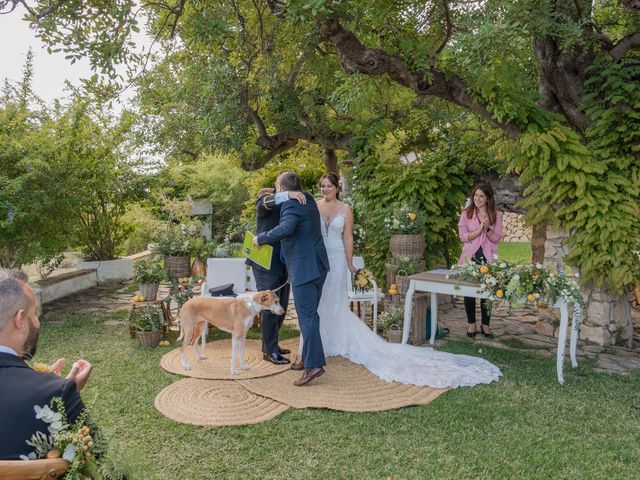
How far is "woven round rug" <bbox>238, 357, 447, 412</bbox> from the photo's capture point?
14.8 feet

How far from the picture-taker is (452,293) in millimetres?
5754

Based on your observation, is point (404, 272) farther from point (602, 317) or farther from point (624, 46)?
point (624, 46)

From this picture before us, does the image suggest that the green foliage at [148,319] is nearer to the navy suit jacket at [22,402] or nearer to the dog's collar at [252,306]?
the dog's collar at [252,306]

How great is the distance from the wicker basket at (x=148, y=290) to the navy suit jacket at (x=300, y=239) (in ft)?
7.57

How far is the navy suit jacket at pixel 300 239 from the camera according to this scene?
501 centimetres

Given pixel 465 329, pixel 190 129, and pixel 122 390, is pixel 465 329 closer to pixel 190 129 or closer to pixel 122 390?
pixel 122 390

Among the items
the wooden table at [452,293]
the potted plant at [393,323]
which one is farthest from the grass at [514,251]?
the wooden table at [452,293]

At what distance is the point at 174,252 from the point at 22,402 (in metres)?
5.32

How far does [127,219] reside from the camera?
451 inches

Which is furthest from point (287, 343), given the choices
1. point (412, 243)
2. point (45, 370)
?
point (45, 370)

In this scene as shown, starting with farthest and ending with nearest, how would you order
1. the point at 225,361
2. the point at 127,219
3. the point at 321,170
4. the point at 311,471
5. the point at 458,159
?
the point at 321,170
the point at 127,219
the point at 458,159
the point at 225,361
the point at 311,471

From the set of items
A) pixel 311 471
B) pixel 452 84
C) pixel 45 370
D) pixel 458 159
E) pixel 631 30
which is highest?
pixel 631 30

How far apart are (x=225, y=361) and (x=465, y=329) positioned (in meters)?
3.53

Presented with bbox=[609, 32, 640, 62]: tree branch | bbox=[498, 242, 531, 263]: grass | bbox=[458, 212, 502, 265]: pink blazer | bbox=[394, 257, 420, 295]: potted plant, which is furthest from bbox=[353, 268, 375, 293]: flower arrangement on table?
bbox=[498, 242, 531, 263]: grass
